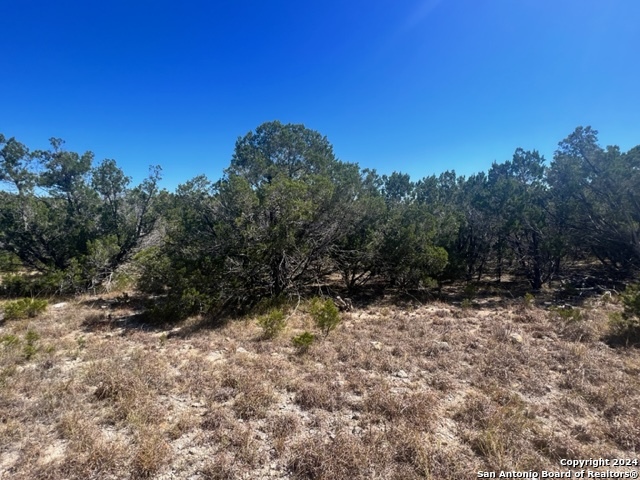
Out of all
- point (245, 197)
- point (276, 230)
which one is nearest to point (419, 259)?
point (276, 230)

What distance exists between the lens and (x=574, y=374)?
4781mm

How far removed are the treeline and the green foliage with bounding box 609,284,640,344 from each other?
4.69 meters

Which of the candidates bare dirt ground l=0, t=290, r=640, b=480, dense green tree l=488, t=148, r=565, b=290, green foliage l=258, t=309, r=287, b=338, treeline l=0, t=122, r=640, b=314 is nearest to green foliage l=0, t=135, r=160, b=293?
treeline l=0, t=122, r=640, b=314

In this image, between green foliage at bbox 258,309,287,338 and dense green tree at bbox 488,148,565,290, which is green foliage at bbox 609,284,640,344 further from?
green foliage at bbox 258,309,287,338

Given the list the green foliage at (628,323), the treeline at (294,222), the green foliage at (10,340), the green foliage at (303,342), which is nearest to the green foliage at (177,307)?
the treeline at (294,222)

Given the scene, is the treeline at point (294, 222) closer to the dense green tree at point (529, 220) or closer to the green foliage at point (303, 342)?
the dense green tree at point (529, 220)

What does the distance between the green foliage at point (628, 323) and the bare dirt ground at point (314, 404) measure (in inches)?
12.0

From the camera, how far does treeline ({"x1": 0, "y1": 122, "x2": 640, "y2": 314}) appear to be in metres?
9.04

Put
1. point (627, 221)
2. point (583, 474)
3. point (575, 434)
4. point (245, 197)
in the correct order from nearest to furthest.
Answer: point (583, 474)
point (575, 434)
point (245, 197)
point (627, 221)

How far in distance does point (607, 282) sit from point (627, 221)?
3.69 metres

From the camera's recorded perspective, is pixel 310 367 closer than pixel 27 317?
Yes

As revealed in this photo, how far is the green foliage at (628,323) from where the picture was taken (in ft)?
20.5

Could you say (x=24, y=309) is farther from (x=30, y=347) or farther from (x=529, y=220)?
(x=529, y=220)

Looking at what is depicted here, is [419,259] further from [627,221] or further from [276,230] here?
[627,221]
